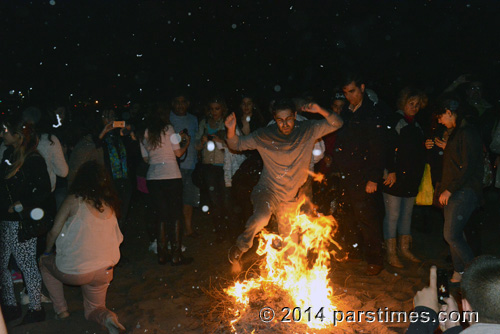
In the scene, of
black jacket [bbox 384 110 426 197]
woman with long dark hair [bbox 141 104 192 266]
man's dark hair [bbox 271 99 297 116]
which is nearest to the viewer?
man's dark hair [bbox 271 99 297 116]

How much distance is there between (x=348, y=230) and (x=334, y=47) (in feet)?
27.1

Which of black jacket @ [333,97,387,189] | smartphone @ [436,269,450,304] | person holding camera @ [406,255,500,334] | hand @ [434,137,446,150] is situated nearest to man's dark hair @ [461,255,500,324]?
person holding camera @ [406,255,500,334]

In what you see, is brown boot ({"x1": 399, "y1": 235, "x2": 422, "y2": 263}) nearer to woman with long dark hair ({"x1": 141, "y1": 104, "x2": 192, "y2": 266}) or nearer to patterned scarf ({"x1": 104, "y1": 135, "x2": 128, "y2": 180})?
woman with long dark hair ({"x1": 141, "y1": 104, "x2": 192, "y2": 266})

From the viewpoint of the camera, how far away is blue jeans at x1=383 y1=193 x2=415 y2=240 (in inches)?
236

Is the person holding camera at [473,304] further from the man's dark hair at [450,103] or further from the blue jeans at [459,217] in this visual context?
the man's dark hair at [450,103]

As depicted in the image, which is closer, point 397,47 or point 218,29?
point 397,47

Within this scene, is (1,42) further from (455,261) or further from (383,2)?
(455,261)

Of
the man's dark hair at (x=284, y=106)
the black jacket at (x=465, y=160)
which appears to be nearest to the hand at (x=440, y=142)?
the black jacket at (x=465, y=160)

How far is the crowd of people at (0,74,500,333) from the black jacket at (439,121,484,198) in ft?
0.04

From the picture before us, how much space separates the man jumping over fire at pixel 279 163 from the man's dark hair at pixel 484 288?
289cm

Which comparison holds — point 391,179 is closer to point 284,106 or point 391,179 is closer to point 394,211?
point 394,211

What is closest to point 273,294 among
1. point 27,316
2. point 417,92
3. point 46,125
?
point 27,316

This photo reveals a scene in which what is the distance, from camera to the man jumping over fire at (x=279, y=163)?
5.09 metres

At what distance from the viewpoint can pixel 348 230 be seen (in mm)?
6465
